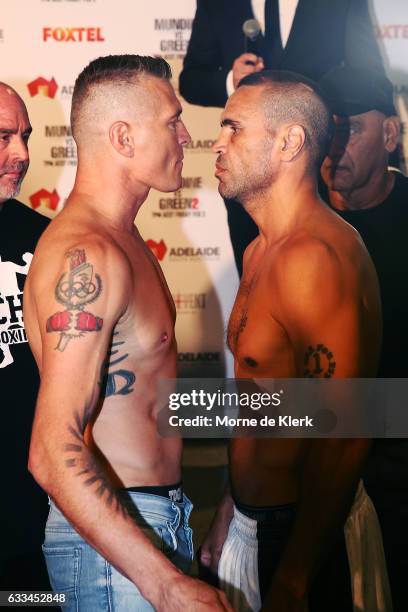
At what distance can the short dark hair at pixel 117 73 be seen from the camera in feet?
5.63

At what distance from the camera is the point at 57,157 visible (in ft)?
6.40

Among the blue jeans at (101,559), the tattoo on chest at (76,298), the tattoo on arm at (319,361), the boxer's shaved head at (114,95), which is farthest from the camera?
the tattoo on arm at (319,361)

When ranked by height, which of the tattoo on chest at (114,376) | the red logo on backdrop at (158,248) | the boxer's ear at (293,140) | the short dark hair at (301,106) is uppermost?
the short dark hair at (301,106)

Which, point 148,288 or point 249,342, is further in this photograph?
point 249,342

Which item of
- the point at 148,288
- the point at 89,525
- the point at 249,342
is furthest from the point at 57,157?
the point at 89,525

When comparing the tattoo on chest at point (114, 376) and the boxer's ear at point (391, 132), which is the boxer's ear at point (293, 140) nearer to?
the boxer's ear at point (391, 132)

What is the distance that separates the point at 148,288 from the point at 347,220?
61 cm

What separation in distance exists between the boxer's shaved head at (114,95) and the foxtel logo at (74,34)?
209 millimetres

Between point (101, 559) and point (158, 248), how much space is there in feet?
2.70

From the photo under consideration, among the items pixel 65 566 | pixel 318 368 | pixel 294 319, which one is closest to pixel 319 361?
pixel 318 368

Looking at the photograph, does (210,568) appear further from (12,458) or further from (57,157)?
(57,157)

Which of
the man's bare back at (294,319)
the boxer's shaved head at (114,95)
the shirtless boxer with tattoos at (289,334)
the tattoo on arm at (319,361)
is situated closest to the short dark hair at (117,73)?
the boxer's shaved head at (114,95)

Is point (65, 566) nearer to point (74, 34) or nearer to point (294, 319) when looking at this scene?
point (294, 319)

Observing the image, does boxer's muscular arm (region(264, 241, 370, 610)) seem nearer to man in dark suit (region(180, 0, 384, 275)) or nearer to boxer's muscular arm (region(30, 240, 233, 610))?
man in dark suit (region(180, 0, 384, 275))
